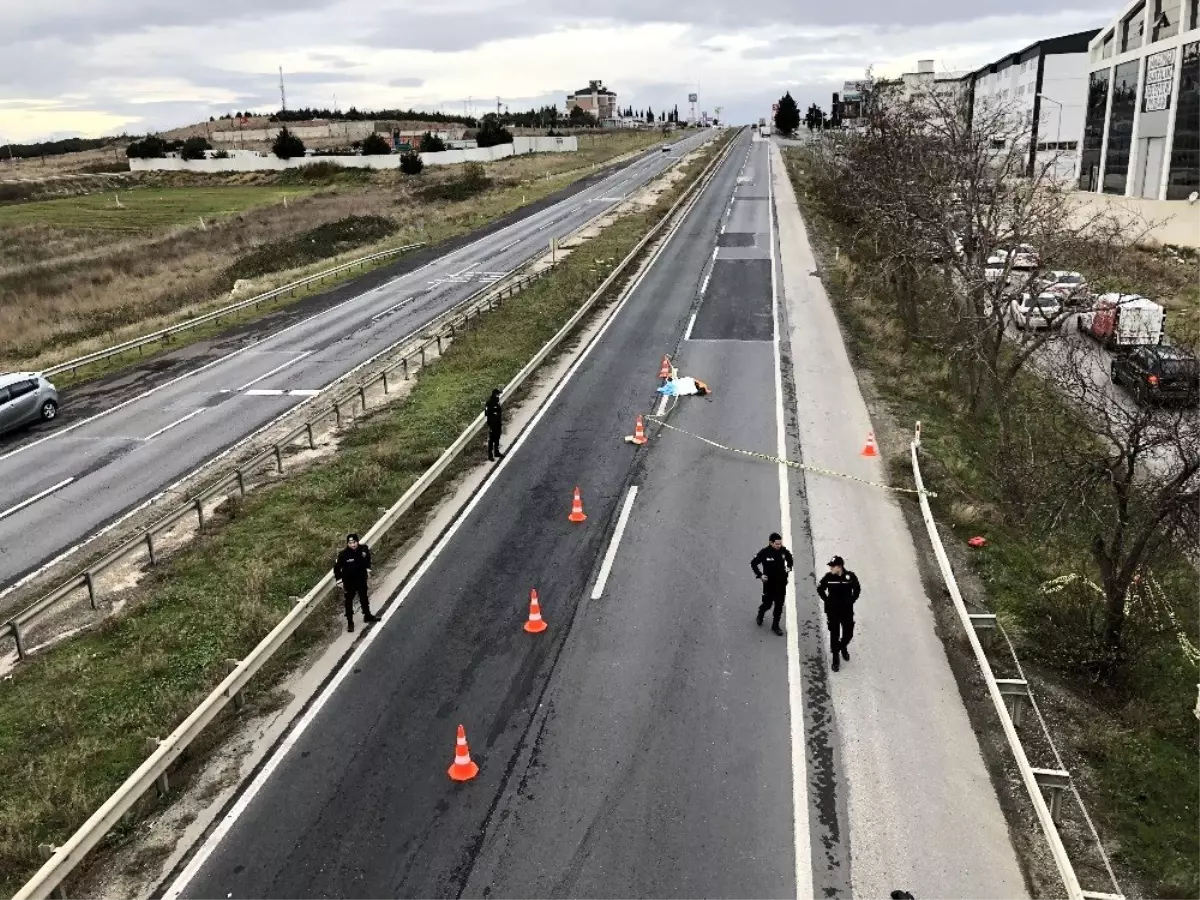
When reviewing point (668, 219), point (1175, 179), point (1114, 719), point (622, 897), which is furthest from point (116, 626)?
point (1175, 179)

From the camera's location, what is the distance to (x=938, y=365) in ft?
87.7

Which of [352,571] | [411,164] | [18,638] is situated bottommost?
[18,638]

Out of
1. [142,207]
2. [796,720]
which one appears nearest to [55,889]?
[796,720]

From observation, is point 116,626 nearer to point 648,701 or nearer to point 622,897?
point 648,701

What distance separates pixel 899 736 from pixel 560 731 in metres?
3.74

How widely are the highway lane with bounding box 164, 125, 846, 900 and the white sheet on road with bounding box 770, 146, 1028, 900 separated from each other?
557mm

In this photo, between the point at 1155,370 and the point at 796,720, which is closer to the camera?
the point at 796,720

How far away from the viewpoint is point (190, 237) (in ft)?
201

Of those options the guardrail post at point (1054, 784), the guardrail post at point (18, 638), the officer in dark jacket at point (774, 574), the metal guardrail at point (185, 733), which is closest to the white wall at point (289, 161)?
the metal guardrail at point (185, 733)

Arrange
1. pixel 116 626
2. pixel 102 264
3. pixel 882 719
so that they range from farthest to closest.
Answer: pixel 102 264
pixel 116 626
pixel 882 719

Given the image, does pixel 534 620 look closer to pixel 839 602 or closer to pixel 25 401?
pixel 839 602

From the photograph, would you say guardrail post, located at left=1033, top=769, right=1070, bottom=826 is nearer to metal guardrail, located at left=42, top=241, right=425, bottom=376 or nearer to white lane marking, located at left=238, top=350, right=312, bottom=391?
white lane marking, located at left=238, top=350, right=312, bottom=391

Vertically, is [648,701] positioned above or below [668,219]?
below

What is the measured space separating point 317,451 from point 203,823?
12.4m
